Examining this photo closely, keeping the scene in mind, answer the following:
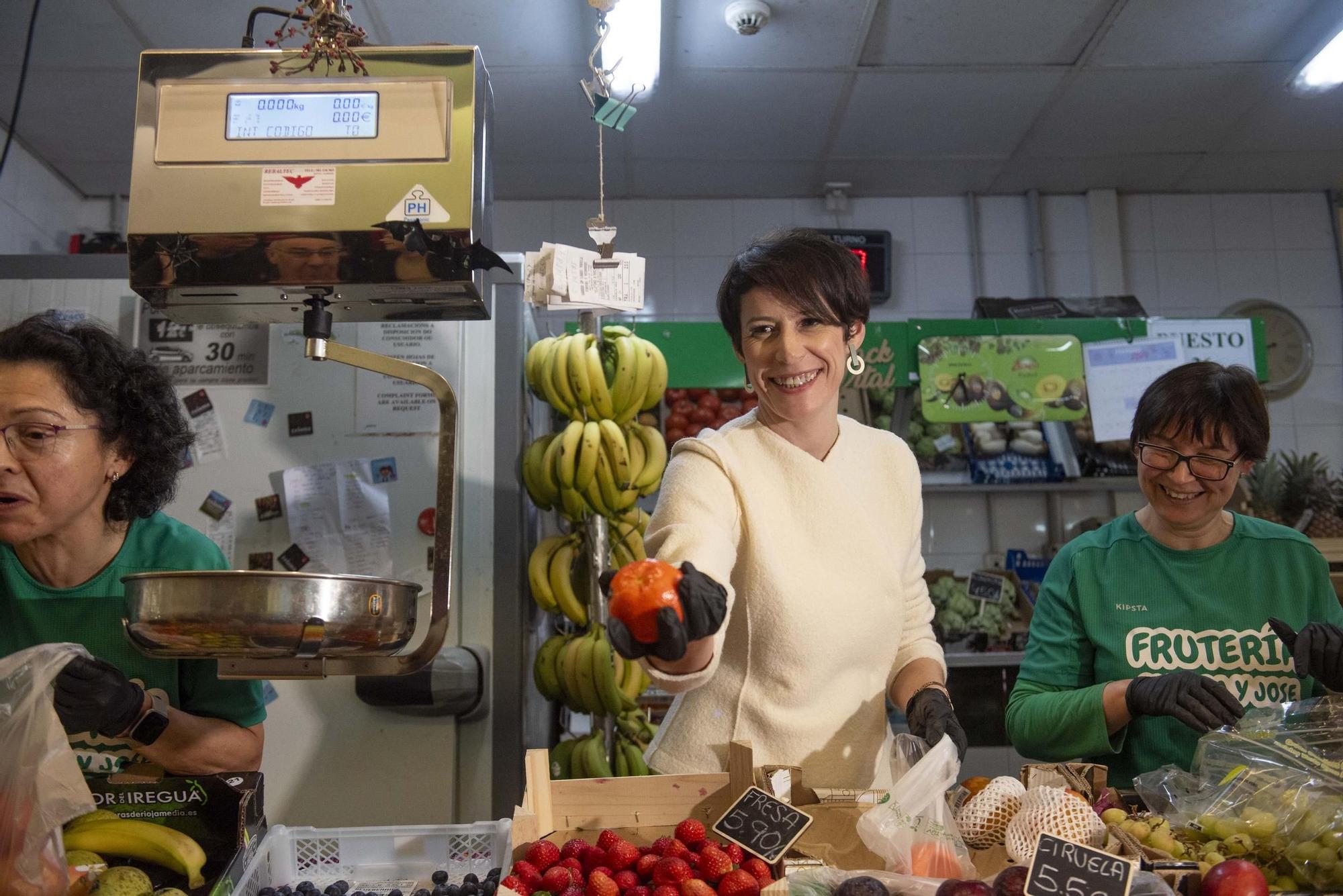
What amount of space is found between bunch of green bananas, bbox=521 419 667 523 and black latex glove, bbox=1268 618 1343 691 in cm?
144

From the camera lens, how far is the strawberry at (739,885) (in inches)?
41.6

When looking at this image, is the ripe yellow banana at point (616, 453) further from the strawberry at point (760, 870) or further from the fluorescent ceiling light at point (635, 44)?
the strawberry at point (760, 870)

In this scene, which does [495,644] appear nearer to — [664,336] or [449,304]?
[449,304]

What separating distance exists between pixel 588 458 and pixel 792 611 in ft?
3.88

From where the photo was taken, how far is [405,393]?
257 cm

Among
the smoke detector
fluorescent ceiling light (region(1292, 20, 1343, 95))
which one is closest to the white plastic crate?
the smoke detector

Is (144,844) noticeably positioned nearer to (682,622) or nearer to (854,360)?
(682,622)

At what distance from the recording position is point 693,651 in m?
1.08

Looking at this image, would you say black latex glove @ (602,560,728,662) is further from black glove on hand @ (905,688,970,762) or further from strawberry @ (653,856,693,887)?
black glove on hand @ (905,688,970,762)

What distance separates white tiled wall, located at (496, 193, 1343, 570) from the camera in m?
4.97

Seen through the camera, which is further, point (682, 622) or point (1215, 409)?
point (1215, 409)

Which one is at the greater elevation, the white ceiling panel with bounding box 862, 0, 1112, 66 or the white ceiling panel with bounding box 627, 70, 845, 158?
the white ceiling panel with bounding box 627, 70, 845, 158

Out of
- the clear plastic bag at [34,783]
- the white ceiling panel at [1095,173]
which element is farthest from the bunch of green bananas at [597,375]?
the white ceiling panel at [1095,173]

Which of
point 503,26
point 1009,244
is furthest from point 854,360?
point 1009,244
